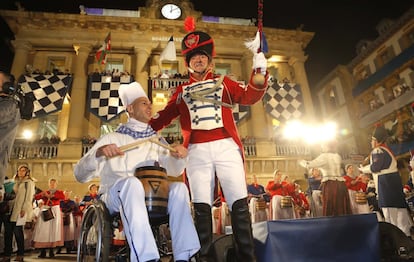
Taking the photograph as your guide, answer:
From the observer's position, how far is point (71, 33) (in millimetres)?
15891

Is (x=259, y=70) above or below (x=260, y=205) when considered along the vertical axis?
above

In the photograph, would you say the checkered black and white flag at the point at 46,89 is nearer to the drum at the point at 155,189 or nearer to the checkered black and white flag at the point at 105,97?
the checkered black and white flag at the point at 105,97

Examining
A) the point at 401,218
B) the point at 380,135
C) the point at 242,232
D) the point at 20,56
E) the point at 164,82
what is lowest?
the point at 401,218

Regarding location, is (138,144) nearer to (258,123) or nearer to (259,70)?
(259,70)

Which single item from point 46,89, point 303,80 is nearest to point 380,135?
point 303,80

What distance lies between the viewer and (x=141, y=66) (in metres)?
15.7

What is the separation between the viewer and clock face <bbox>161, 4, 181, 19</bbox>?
696 inches

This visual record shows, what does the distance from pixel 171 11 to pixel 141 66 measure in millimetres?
4933

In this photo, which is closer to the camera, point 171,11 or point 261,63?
point 261,63

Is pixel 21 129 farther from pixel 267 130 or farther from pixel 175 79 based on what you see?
pixel 267 130

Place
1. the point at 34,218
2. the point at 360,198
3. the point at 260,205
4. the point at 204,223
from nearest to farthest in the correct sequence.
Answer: the point at 204,223 → the point at 360,198 → the point at 34,218 → the point at 260,205

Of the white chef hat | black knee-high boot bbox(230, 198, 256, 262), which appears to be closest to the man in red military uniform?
black knee-high boot bbox(230, 198, 256, 262)

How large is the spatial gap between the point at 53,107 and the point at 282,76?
1385 centimetres

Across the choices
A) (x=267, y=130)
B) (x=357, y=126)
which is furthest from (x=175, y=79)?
Result: (x=357, y=126)
